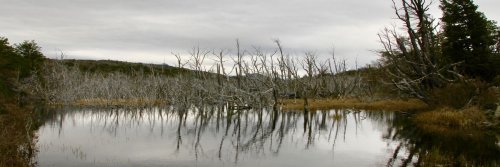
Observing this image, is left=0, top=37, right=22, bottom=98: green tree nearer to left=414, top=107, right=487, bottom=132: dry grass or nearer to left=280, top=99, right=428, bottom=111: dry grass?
left=280, top=99, right=428, bottom=111: dry grass

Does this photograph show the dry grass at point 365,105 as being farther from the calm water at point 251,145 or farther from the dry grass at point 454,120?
the calm water at point 251,145

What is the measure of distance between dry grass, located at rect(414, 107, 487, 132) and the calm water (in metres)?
1.50

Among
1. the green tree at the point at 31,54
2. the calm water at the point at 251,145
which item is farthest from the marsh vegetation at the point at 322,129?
the green tree at the point at 31,54

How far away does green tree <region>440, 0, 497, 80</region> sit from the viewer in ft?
129

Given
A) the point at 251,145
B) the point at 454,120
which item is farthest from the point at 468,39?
the point at 251,145

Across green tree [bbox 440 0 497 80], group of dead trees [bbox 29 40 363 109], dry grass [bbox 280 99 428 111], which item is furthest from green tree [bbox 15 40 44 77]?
green tree [bbox 440 0 497 80]

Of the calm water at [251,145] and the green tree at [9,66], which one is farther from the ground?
the green tree at [9,66]

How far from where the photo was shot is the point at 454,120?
30109mm

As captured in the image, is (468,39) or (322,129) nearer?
(322,129)

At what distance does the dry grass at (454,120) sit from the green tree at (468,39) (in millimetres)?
8666

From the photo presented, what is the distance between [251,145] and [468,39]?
24.3 metres

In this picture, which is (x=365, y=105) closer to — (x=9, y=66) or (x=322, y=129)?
(x=322, y=129)

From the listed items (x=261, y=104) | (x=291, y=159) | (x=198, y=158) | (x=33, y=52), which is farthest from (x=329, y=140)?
(x=33, y=52)

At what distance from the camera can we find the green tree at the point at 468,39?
39.3 m
